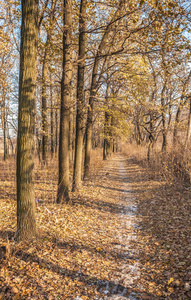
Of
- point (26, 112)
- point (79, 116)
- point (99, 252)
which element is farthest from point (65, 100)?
point (99, 252)

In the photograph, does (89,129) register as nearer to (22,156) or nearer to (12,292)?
Answer: (22,156)

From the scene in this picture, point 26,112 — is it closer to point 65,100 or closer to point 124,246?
point 65,100

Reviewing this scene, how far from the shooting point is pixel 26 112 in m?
4.24

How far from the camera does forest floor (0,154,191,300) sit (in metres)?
3.39

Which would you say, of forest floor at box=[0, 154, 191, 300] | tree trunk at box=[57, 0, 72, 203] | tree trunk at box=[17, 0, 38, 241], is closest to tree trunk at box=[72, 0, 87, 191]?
tree trunk at box=[57, 0, 72, 203]

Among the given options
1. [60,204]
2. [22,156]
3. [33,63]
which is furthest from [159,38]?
[60,204]

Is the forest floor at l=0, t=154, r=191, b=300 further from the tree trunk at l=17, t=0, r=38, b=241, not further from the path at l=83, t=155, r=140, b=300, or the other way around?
the tree trunk at l=17, t=0, r=38, b=241

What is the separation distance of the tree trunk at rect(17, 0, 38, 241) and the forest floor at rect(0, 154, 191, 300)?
879 mm

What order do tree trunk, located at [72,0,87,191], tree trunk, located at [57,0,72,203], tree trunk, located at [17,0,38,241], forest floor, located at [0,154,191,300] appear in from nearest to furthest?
forest floor, located at [0,154,191,300]
tree trunk, located at [17,0,38,241]
tree trunk, located at [57,0,72,203]
tree trunk, located at [72,0,87,191]

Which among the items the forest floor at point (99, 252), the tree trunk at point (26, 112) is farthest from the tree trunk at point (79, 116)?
the tree trunk at point (26, 112)

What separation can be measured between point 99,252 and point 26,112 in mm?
3584

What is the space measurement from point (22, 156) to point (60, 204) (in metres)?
3.43

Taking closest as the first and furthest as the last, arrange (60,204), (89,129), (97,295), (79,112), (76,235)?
(97,295) → (76,235) → (60,204) → (79,112) → (89,129)

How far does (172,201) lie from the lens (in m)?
7.60
